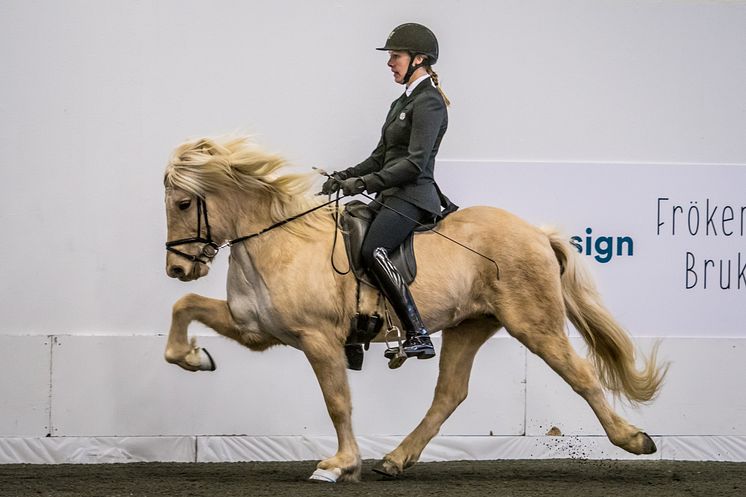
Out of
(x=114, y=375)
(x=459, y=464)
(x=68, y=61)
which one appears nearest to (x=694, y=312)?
(x=459, y=464)

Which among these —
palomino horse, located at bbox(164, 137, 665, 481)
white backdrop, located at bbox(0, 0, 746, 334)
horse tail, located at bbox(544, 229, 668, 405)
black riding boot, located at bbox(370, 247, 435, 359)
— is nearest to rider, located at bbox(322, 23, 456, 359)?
black riding boot, located at bbox(370, 247, 435, 359)

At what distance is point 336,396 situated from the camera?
5.04 metres

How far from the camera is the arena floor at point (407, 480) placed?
4734mm

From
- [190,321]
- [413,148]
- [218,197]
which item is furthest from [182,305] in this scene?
[413,148]

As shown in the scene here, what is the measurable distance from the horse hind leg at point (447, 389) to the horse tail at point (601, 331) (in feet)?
1.43

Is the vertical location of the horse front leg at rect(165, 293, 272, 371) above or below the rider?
below

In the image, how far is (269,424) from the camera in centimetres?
656

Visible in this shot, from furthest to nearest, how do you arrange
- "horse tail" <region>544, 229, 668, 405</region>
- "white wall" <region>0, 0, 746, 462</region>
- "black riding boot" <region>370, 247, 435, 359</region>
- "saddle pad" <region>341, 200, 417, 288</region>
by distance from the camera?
1. "white wall" <region>0, 0, 746, 462</region>
2. "horse tail" <region>544, 229, 668, 405</region>
3. "saddle pad" <region>341, 200, 417, 288</region>
4. "black riding boot" <region>370, 247, 435, 359</region>

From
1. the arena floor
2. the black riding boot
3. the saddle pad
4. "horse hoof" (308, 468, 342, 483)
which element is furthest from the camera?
the saddle pad

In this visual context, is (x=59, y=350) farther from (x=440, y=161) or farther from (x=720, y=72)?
(x=720, y=72)

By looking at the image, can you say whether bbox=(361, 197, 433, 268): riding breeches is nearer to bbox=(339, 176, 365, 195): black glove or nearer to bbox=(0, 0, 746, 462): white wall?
bbox=(339, 176, 365, 195): black glove

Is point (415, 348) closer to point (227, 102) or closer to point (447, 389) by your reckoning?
point (447, 389)

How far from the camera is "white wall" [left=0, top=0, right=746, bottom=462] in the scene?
6.41 metres

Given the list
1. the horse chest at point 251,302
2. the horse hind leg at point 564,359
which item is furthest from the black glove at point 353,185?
the horse hind leg at point 564,359
